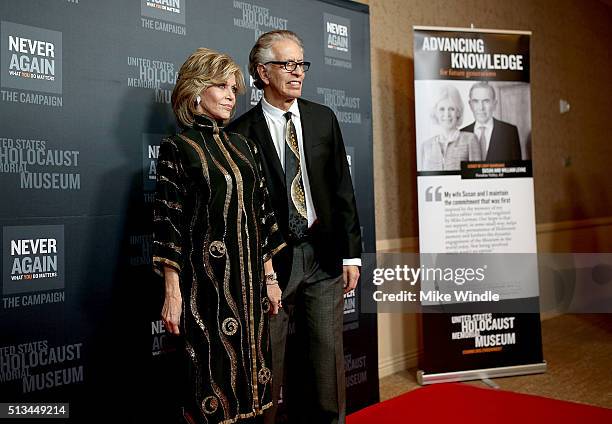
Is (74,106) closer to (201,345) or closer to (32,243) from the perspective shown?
(32,243)

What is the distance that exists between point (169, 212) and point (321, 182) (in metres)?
0.71

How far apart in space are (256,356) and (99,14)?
1369mm

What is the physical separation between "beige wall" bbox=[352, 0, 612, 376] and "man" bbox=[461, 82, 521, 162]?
1.65 feet

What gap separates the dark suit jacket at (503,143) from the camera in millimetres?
3807

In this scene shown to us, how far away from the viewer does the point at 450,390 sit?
2.35 m

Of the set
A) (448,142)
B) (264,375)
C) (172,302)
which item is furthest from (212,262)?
(448,142)

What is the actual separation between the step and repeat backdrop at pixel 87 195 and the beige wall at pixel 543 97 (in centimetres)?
159

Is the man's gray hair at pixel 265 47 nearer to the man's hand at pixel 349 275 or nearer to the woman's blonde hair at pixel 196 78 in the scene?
the woman's blonde hair at pixel 196 78

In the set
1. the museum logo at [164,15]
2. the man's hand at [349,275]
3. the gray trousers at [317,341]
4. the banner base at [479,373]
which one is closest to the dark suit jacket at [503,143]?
the banner base at [479,373]

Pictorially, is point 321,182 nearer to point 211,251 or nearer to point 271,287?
point 271,287

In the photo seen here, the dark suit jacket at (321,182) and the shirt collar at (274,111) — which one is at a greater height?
the shirt collar at (274,111)

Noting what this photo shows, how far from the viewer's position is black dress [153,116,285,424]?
1904mm

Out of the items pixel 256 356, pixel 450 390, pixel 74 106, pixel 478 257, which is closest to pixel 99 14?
pixel 74 106

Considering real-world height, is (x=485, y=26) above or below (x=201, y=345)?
above
